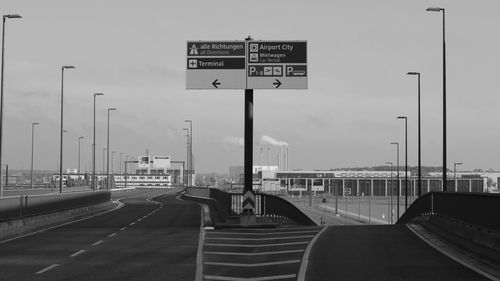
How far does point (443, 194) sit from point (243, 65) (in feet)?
31.4

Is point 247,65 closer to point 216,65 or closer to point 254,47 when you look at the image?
point 254,47

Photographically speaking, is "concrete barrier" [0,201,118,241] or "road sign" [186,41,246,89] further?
"road sign" [186,41,246,89]

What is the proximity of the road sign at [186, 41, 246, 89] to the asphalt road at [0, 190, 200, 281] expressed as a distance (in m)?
6.10

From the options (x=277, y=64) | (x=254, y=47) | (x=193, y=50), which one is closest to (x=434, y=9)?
(x=277, y=64)

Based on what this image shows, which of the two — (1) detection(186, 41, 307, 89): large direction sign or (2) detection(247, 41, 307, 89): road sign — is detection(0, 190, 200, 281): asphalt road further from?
(2) detection(247, 41, 307, 89): road sign

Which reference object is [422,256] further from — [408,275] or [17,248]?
[17,248]

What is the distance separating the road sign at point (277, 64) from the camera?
28.7m

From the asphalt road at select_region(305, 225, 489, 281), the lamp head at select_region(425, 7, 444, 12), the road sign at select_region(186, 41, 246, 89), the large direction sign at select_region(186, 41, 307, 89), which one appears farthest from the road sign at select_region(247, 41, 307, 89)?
the asphalt road at select_region(305, 225, 489, 281)

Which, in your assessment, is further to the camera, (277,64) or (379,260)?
(277,64)

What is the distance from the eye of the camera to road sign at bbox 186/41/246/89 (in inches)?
1131

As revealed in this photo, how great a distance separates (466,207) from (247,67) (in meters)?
11.7

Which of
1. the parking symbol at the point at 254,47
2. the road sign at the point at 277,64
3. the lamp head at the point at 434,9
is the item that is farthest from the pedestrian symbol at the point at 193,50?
the lamp head at the point at 434,9

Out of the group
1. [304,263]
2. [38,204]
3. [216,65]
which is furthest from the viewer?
[38,204]

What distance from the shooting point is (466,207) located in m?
20.2
